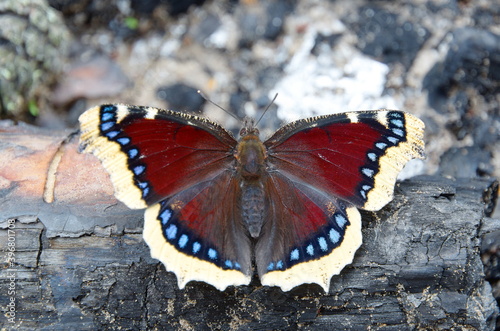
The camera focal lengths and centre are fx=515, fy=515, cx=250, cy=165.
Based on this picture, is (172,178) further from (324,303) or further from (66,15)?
(66,15)

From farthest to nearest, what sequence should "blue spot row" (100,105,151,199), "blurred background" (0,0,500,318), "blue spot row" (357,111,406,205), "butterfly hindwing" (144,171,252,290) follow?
"blurred background" (0,0,500,318)
"blue spot row" (357,111,406,205)
"blue spot row" (100,105,151,199)
"butterfly hindwing" (144,171,252,290)

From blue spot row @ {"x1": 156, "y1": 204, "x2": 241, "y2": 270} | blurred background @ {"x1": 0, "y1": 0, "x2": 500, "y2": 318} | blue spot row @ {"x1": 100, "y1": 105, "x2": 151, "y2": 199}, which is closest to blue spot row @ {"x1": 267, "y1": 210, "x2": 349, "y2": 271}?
blue spot row @ {"x1": 156, "y1": 204, "x2": 241, "y2": 270}

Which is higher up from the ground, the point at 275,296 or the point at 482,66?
the point at 482,66

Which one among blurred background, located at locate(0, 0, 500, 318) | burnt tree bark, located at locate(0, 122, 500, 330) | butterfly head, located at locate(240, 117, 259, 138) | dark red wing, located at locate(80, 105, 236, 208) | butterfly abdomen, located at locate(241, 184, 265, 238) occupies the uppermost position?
blurred background, located at locate(0, 0, 500, 318)

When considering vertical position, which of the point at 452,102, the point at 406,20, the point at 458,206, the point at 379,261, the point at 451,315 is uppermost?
the point at 406,20

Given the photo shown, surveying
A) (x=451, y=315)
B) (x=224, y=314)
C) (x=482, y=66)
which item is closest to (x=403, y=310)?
(x=451, y=315)

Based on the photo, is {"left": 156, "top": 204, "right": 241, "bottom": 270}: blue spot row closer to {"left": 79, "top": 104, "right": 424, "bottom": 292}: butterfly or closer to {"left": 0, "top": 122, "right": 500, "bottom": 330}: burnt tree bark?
{"left": 79, "top": 104, "right": 424, "bottom": 292}: butterfly

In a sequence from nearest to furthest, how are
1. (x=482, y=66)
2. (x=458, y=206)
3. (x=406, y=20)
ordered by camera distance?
(x=458, y=206)
(x=482, y=66)
(x=406, y=20)

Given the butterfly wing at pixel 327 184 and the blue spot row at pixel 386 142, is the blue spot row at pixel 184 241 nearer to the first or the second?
the butterfly wing at pixel 327 184
